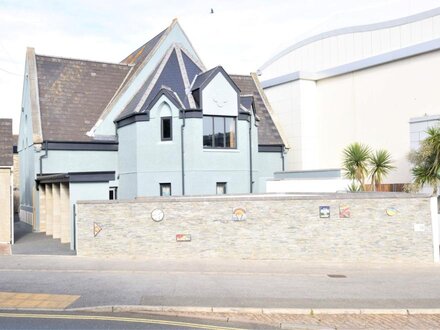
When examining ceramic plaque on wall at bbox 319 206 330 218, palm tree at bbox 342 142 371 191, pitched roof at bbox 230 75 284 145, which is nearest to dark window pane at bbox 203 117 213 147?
pitched roof at bbox 230 75 284 145

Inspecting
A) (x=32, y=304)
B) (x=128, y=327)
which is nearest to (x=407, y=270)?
(x=128, y=327)

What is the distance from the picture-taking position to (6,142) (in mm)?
19547

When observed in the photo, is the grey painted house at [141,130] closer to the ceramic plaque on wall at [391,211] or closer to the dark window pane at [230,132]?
the dark window pane at [230,132]

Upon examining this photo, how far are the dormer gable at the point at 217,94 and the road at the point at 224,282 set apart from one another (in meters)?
10.7

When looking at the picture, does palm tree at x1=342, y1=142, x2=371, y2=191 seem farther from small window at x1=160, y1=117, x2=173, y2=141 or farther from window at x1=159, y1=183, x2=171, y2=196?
small window at x1=160, y1=117, x2=173, y2=141

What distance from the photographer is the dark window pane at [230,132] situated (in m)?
24.7

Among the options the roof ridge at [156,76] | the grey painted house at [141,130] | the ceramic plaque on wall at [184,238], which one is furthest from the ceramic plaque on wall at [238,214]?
the roof ridge at [156,76]

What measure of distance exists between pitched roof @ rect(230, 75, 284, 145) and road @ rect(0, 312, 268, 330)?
2084 cm

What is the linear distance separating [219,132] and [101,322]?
16.5 meters

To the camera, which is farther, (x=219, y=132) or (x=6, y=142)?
(x=219, y=132)

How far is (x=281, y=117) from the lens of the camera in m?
36.7

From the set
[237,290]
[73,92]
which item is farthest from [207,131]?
[237,290]

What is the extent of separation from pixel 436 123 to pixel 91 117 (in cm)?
1789

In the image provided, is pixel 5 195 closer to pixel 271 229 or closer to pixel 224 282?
pixel 271 229
